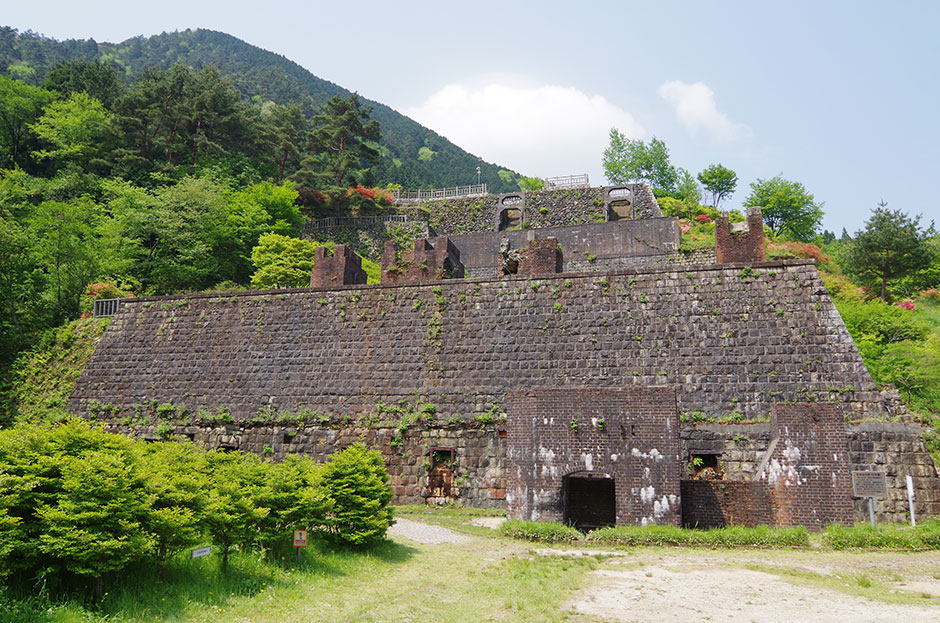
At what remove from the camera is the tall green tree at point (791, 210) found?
5581cm

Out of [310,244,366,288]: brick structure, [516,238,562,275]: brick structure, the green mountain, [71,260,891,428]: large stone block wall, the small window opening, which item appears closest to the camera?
the small window opening

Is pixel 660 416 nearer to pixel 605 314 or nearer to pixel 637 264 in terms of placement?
pixel 605 314

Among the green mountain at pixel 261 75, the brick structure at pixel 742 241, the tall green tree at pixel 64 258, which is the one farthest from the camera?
the green mountain at pixel 261 75

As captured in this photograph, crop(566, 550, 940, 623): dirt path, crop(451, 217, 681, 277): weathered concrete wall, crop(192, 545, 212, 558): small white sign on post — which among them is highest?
crop(451, 217, 681, 277): weathered concrete wall

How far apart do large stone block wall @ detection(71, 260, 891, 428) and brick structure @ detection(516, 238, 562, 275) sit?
3.12 feet

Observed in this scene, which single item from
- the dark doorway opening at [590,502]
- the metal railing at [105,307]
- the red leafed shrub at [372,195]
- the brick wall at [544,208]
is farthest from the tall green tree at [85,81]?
the dark doorway opening at [590,502]

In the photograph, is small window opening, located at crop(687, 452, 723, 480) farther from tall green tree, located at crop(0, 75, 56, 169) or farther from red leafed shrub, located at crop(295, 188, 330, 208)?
tall green tree, located at crop(0, 75, 56, 169)

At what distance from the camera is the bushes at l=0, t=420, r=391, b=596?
257 inches

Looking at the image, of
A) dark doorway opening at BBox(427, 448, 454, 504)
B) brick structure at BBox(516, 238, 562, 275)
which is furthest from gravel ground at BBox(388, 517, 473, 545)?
brick structure at BBox(516, 238, 562, 275)

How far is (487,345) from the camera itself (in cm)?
1891

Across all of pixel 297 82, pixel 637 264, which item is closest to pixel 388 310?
pixel 637 264

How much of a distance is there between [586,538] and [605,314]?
7.12 metres

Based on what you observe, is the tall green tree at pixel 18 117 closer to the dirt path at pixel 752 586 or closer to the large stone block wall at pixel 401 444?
the large stone block wall at pixel 401 444

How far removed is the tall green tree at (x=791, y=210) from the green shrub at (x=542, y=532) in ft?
162
